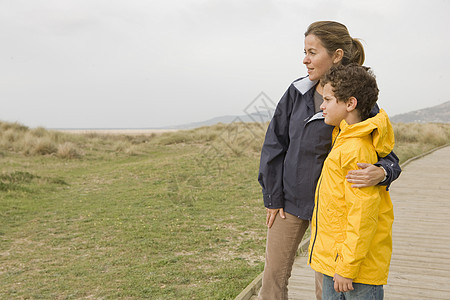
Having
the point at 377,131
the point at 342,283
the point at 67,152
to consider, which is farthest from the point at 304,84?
the point at 67,152

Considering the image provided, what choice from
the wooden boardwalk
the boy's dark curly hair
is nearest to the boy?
the boy's dark curly hair

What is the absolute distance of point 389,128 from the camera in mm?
1849

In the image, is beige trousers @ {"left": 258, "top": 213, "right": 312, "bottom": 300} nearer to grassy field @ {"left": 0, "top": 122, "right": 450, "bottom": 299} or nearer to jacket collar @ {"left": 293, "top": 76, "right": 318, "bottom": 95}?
jacket collar @ {"left": 293, "top": 76, "right": 318, "bottom": 95}

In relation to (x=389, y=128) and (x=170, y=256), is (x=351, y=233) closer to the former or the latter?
(x=389, y=128)

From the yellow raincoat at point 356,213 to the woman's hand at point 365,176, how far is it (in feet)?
0.10

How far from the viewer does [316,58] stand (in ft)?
7.11

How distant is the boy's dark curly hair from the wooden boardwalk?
1.99 metres

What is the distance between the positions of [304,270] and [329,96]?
241 centimetres

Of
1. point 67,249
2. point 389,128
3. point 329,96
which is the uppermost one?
point 329,96

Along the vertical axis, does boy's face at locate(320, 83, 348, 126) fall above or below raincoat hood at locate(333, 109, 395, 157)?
above

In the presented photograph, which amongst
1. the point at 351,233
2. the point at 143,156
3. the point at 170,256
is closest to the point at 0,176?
the point at 170,256

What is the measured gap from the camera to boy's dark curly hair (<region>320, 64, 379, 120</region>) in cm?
186

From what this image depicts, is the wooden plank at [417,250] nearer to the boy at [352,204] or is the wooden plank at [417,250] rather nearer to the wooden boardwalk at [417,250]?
the wooden boardwalk at [417,250]

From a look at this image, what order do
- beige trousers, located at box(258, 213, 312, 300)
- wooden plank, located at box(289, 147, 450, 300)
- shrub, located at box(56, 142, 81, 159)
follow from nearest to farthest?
beige trousers, located at box(258, 213, 312, 300), wooden plank, located at box(289, 147, 450, 300), shrub, located at box(56, 142, 81, 159)
